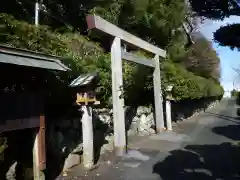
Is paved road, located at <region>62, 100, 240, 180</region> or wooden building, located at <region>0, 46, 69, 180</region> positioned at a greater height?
wooden building, located at <region>0, 46, 69, 180</region>

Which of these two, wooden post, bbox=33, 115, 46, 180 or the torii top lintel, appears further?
the torii top lintel

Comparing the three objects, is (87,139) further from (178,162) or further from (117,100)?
(178,162)

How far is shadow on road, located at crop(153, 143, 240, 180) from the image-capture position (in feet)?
24.3

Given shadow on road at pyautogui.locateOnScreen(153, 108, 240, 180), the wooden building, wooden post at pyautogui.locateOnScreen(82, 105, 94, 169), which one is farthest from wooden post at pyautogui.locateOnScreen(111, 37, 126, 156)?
the wooden building

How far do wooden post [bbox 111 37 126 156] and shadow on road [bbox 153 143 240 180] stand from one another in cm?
147

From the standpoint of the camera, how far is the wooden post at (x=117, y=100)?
9945 mm

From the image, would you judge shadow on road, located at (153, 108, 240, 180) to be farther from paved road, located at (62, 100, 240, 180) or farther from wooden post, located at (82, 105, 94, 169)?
wooden post, located at (82, 105, 94, 169)

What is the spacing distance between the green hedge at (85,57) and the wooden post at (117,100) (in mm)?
835

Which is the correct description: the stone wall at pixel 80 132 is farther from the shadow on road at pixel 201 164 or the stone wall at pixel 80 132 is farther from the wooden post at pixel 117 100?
the shadow on road at pixel 201 164

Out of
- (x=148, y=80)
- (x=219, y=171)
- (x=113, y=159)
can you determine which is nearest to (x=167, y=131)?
(x=148, y=80)

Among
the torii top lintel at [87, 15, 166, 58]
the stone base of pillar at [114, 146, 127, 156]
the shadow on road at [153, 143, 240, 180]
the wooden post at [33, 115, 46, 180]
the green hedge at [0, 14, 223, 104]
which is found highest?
the torii top lintel at [87, 15, 166, 58]

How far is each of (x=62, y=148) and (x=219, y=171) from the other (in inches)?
146

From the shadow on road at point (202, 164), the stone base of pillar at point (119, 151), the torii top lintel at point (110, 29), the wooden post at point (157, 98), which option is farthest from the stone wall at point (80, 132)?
the torii top lintel at point (110, 29)

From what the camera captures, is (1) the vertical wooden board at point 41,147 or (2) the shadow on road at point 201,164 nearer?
(1) the vertical wooden board at point 41,147
